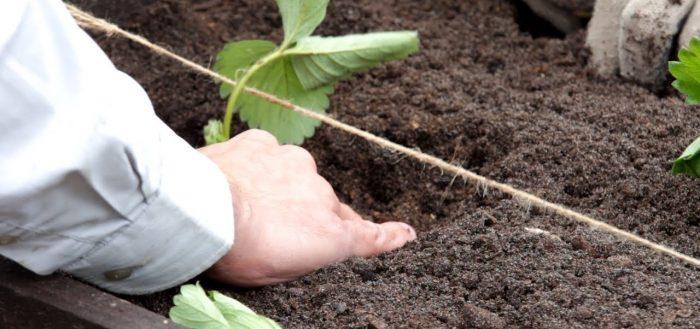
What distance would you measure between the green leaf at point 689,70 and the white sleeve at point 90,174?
2.01 ft

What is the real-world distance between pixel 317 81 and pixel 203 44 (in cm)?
48

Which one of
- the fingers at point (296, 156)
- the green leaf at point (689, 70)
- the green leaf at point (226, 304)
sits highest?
the green leaf at point (689, 70)

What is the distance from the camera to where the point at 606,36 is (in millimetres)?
2057

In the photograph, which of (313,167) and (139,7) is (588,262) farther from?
(139,7)

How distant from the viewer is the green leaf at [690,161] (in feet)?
4.75

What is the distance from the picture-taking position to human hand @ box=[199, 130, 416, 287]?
143 centimetres

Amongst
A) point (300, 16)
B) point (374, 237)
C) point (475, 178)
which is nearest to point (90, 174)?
point (374, 237)

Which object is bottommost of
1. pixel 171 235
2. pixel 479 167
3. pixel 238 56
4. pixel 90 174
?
pixel 479 167

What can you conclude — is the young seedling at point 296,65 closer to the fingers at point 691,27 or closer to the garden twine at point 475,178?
the garden twine at point 475,178

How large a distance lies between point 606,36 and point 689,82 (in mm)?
595

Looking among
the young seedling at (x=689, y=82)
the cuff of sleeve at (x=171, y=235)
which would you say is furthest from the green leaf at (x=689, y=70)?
the cuff of sleeve at (x=171, y=235)

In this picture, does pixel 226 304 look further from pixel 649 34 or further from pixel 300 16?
pixel 649 34

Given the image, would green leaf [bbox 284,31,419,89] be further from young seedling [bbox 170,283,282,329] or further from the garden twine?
young seedling [bbox 170,283,282,329]

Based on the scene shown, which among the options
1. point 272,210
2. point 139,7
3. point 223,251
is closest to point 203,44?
point 139,7
